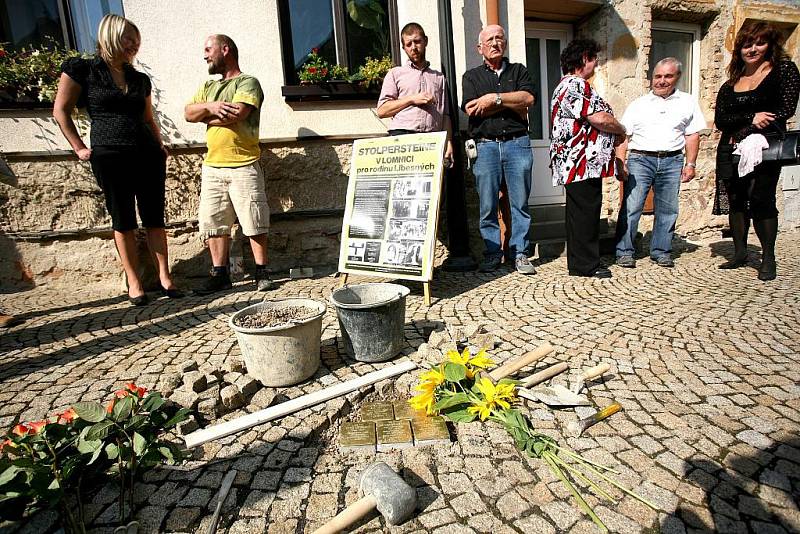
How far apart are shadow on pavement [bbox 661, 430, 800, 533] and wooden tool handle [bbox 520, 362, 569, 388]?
712mm

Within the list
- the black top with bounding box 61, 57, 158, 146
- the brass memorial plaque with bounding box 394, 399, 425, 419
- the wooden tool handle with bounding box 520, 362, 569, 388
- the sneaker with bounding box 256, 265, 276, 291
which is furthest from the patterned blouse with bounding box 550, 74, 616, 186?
the black top with bounding box 61, 57, 158, 146

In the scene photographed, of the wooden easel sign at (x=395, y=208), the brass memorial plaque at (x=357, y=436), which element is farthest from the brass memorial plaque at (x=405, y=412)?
the wooden easel sign at (x=395, y=208)

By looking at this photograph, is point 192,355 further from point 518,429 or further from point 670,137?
point 670,137

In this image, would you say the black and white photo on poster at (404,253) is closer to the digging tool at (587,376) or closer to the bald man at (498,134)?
the bald man at (498,134)

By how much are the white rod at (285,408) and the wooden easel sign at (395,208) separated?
1196mm

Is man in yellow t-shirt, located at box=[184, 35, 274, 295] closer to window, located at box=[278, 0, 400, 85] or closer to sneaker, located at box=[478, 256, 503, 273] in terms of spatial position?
window, located at box=[278, 0, 400, 85]

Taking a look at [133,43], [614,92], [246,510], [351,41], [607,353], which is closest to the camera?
[246,510]

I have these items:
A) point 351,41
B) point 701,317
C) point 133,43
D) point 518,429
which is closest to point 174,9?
point 133,43

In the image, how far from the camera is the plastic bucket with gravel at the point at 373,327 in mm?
2471

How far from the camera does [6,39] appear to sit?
15.0 feet

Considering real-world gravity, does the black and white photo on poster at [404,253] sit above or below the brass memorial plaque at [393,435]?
above

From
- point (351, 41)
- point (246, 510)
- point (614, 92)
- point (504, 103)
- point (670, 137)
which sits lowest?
point (246, 510)

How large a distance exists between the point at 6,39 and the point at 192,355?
4.51 metres

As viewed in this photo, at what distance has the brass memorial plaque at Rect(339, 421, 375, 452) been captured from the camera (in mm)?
1825
